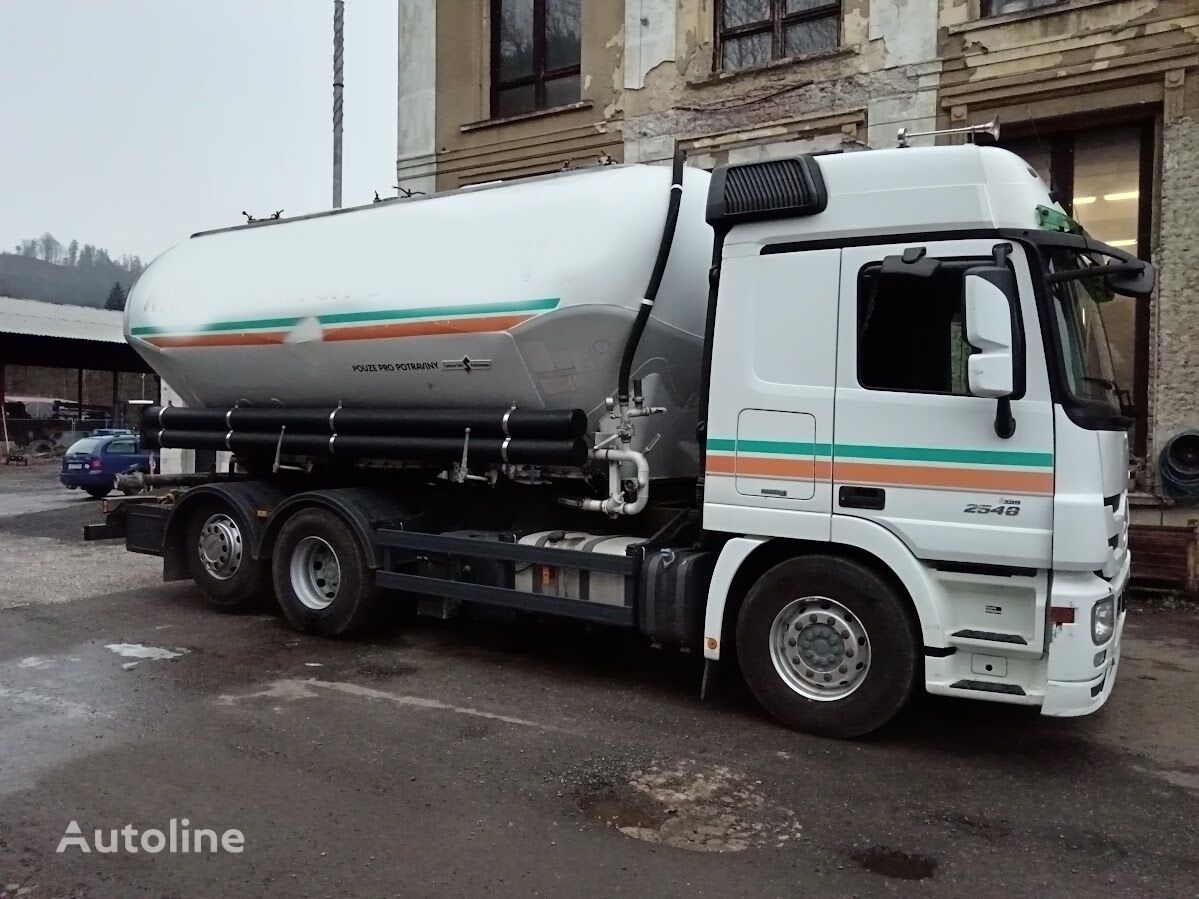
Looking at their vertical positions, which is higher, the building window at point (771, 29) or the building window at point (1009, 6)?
the building window at point (771, 29)

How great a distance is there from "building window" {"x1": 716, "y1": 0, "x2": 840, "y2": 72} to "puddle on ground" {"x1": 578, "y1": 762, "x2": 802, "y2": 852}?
31.7ft

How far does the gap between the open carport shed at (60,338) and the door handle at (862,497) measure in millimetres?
30425

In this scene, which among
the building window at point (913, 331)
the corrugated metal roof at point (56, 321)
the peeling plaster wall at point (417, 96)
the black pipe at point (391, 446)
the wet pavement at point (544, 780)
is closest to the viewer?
the wet pavement at point (544, 780)

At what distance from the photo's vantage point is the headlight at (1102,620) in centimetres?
487

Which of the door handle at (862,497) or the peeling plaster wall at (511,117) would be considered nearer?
the door handle at (862,497)

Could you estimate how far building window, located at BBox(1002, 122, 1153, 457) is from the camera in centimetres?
1007

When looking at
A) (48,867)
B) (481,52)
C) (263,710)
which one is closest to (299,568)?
(263,710)

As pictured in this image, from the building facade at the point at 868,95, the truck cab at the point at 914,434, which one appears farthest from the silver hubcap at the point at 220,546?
the building facade at the point at 868,95

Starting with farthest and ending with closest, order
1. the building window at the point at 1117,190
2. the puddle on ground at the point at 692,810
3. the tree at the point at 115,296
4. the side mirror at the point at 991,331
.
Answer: the tree at the point at 115,296
the building window at the point at 1117,190
the side mirror at the point at 991,331
the puddle on ground at the point at 692,810

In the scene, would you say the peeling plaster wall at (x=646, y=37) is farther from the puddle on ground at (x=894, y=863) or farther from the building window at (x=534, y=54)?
the puddle on ground at (x=894, y=863)

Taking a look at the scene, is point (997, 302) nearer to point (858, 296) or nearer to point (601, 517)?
point (858, 296)

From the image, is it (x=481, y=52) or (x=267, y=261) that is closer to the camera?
(x=267, y=261)

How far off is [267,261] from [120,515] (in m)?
3.25

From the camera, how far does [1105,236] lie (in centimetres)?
1037
